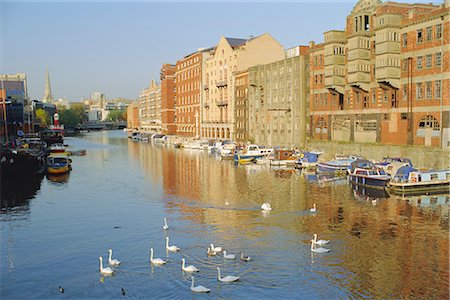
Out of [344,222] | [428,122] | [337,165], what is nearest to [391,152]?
[428,122]

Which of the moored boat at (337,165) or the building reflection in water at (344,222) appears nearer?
the building reflection in water at (344,222)

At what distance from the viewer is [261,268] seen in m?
26.3

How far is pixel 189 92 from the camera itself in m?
164

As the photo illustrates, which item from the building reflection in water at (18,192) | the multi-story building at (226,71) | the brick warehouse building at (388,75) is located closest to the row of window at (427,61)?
the brick warehouse building at (388,75)

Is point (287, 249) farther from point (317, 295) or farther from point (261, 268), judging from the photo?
point (317, 295)

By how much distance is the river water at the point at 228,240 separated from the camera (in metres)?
23.9

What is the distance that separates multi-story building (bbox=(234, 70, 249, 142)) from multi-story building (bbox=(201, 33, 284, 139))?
2920mm

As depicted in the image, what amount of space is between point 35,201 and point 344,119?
49955mm

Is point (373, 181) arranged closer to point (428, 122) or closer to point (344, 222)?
Answer: point (428, 122)

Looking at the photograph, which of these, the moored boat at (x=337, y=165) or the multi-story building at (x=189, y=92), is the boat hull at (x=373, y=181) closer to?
the moored boat at (x=337, y=165)

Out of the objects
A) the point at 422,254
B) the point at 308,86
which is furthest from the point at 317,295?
the point at 308,86

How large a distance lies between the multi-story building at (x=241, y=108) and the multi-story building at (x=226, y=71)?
2.92m

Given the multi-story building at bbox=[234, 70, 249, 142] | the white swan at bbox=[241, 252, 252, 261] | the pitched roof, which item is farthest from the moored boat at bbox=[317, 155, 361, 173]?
the pitched roof

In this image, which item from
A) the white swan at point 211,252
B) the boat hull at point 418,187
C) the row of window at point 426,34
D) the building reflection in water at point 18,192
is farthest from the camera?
the row of window at point 426,34
